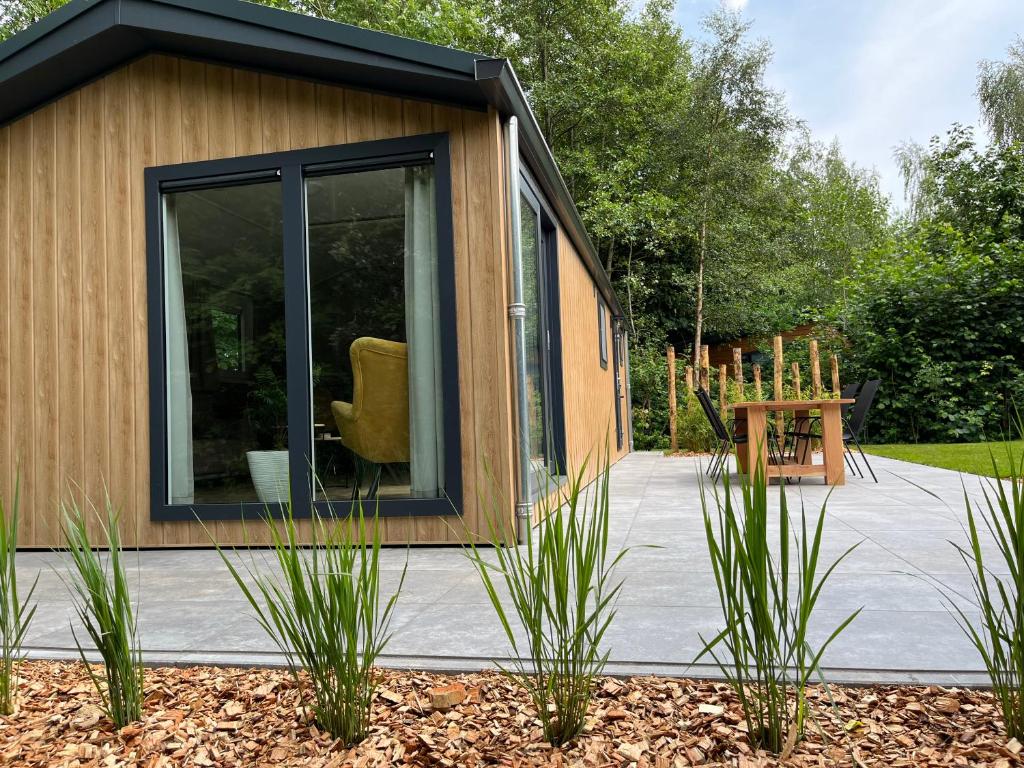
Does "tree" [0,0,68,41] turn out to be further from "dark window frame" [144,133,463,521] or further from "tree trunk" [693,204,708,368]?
"dark window frame" [144,133,463,521]

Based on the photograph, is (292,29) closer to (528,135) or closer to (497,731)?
(528,135)

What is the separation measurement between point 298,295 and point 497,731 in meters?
3.05

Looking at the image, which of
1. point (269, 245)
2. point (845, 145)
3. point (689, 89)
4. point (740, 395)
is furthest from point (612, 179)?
point (845, 145)

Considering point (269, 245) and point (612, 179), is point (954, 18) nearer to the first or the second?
point (612, 179)

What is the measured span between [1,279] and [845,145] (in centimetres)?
2779

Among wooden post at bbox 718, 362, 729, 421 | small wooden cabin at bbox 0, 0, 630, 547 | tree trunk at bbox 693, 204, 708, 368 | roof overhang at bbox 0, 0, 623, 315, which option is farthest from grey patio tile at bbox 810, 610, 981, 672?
tree trunk at bbox 693, 204, 708, 368

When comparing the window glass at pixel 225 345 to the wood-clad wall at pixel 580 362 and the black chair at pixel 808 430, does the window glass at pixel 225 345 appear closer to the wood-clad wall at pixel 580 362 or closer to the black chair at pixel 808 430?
the wood-clad wall at pixel 580 362

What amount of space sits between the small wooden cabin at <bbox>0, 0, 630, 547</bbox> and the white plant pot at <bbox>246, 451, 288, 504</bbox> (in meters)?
0.01

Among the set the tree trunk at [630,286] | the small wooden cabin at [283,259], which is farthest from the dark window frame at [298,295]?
the tree trunk at [630,286]

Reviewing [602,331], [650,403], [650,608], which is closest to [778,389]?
[602,331]

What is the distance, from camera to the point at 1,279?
4539 millimetres

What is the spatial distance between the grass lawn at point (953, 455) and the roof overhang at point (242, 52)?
199 inches

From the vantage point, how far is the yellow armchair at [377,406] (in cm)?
424

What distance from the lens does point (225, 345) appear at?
618 cm
